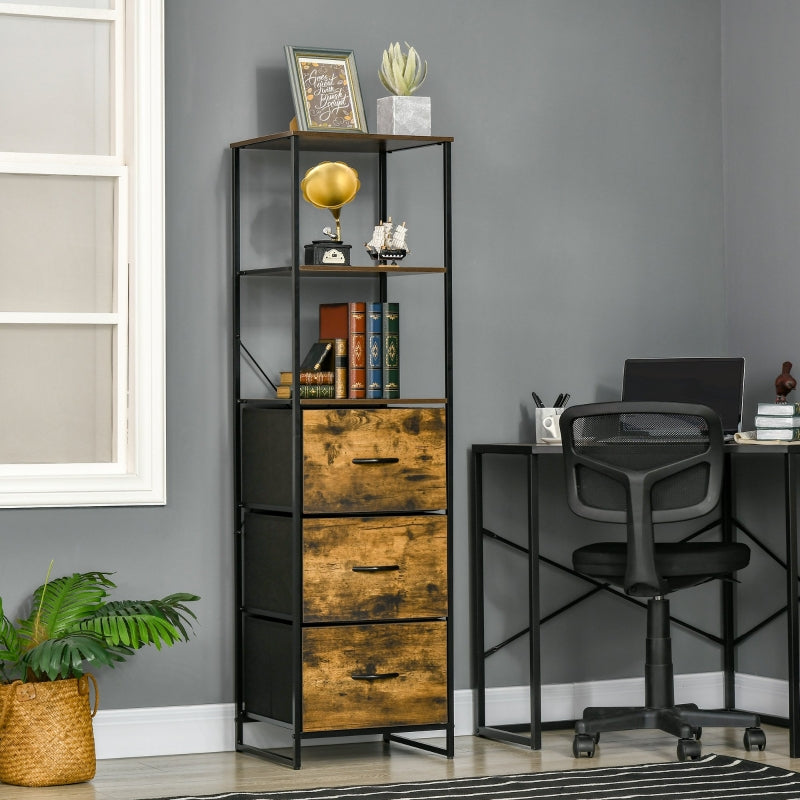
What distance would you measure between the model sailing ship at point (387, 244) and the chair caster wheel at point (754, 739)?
5.37 feet

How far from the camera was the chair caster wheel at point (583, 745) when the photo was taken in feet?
12.2

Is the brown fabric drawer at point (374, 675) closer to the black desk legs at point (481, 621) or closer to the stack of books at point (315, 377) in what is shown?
the black desk legs at point (481, 621)

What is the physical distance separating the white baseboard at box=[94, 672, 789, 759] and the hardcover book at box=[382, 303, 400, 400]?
1018mm

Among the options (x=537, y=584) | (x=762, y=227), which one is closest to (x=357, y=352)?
(x=537, y=584)

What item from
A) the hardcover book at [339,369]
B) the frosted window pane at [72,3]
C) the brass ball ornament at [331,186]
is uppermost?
the frosted window pane at [72,3]

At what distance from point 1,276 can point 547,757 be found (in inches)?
79.3

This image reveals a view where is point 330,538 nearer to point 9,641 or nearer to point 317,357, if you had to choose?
point 317,357

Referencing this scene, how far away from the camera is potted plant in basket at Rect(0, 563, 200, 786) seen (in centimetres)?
341

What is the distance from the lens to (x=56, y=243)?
386 cm

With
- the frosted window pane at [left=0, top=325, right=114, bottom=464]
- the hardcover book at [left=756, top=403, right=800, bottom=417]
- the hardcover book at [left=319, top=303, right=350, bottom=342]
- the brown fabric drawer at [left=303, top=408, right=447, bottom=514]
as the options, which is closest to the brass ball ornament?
the hardcover book at [left=319, top=303, right=350, bottom=342]

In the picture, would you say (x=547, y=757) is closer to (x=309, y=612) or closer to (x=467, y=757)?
(x=467, y=757)

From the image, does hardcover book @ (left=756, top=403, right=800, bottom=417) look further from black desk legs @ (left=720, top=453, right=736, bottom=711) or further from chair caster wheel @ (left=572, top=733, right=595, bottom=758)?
chair caster wheel @ (left=572, top=733, right=595, bottom=758)

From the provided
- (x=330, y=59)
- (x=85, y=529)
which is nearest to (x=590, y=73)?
(x=330, y=59)

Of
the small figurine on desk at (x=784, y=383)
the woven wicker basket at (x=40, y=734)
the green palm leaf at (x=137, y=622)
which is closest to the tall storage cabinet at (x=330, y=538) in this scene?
the green palm leaf at (x=137, y=622)
